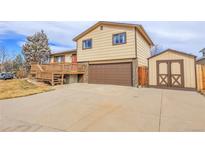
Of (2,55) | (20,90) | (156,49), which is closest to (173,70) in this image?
(20,90)

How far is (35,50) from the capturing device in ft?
86.8

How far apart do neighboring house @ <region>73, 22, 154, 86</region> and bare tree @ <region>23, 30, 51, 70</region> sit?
47.7ft

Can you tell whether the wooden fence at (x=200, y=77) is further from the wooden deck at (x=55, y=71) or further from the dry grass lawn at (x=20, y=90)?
the dry grass lawn at (x=20, y=90)

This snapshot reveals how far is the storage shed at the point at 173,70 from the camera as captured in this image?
9.80m

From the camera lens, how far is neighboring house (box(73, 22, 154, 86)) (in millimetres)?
11766

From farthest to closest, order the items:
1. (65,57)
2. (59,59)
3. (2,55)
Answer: (2,55)
(59,59)
(65,57)

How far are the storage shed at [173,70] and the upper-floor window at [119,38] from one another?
3015mm

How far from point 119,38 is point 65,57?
A: 373 inches

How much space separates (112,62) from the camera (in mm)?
12891

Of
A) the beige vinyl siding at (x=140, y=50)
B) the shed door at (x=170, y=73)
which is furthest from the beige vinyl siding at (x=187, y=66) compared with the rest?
the beige vinyl siding at (x=140, y=50)

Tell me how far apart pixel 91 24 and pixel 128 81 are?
22.4 ft

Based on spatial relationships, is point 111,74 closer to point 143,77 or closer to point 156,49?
point 143,77
